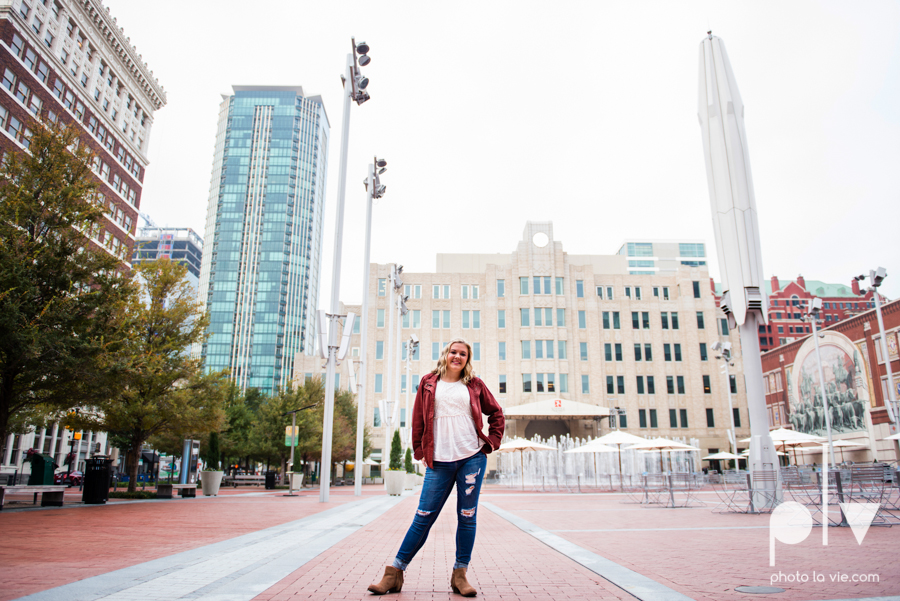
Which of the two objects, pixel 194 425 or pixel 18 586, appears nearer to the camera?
pixel 18 586

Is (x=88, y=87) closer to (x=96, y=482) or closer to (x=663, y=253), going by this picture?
(x=96, y=482)

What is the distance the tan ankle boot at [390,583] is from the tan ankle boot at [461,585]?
407mm

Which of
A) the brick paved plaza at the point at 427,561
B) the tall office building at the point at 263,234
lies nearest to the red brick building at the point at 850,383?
the brick paved plaza at the point at 427,561

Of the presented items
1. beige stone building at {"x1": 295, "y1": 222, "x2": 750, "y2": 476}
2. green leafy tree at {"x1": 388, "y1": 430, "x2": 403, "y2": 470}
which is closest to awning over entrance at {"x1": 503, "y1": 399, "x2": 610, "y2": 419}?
beige stone building at {"x1": 295, "y1": 222, "x2": 750, "y2": 476}

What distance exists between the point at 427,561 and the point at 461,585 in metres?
2.11

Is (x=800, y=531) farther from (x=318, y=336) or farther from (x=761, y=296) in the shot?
(x=318, y=336)

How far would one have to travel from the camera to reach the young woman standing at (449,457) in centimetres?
437

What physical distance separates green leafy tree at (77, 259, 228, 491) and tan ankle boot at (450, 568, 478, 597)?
17853 millimetres

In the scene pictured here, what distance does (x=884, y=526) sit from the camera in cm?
920

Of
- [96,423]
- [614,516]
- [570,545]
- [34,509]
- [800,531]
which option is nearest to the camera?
[570,545]

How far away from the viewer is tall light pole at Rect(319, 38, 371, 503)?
1869 centimetres

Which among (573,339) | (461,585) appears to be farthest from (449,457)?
(573,339)

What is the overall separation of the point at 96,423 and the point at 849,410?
49.4 m

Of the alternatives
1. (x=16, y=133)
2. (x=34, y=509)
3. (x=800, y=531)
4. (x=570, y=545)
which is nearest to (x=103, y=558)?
(x=570, y=545)
